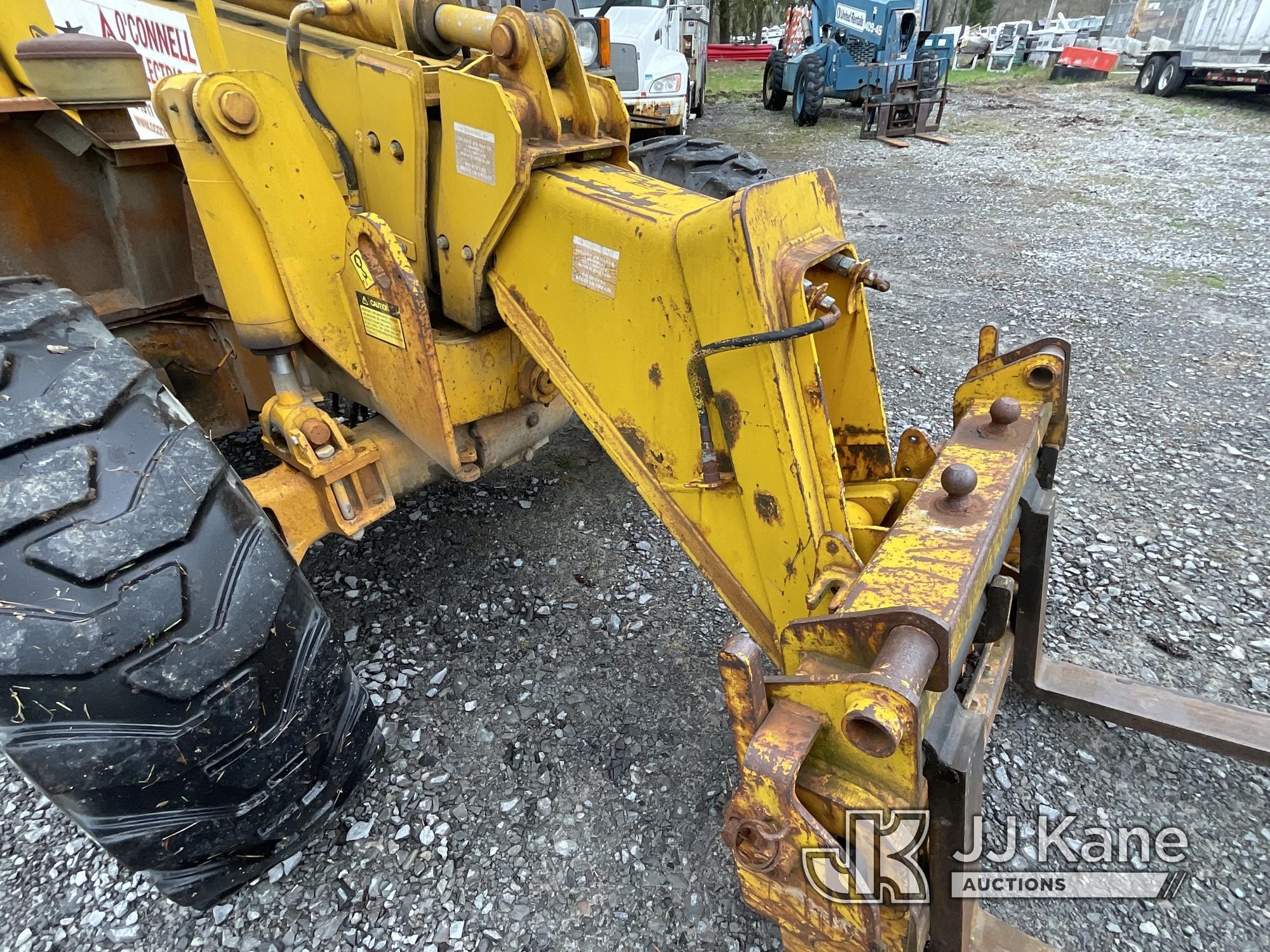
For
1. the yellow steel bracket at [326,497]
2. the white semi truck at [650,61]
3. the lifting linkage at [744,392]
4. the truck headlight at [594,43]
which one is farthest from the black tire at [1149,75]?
the yellow steel bracket at [326,497]

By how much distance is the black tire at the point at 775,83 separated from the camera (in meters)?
13.9

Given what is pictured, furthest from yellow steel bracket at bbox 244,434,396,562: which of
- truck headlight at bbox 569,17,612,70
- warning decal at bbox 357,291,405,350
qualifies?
truck headlight at bbox 569,17,612,70

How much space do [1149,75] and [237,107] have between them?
64.5ft

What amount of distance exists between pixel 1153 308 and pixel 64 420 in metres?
6.59

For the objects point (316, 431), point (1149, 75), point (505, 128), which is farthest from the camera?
point (1149, 75)

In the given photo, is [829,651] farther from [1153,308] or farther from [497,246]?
[1153,308]

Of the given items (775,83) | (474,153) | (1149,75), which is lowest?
(1149,75)

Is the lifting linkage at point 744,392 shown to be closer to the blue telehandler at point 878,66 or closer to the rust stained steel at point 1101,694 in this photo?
the rust stained steel at point 1101,694

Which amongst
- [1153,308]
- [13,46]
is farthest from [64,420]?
[1153,308]

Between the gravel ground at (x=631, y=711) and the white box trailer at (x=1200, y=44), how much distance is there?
12.8m

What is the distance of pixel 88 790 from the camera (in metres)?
1.57

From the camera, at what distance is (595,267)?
6.02 feet

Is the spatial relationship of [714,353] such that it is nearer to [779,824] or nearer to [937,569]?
[937,569]

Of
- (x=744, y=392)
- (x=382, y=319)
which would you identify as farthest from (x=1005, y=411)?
(x=382, y=319)
